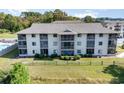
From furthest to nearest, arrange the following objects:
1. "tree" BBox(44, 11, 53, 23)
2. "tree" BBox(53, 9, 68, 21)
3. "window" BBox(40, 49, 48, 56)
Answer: "window" BBox(40, 49, 48, 56)
"tree" BBox(44, 11, 53, 23)
"tree" BBox(53, 9, 68, 21)

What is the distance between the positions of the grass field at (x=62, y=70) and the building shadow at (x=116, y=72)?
48mm

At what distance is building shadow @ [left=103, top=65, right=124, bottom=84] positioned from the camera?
8.69 ft

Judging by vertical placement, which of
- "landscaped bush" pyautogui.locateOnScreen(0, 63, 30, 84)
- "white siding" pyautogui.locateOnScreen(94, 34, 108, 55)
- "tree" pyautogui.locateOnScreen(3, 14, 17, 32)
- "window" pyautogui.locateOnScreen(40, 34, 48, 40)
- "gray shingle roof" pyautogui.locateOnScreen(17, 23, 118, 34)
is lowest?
"landscaped bush" pyautogui.locateOnScreen(0, 63, 30, 84)

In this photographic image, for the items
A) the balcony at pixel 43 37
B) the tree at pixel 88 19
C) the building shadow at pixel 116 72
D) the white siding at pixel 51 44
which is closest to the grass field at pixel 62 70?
the building shadow at pixel 116 72

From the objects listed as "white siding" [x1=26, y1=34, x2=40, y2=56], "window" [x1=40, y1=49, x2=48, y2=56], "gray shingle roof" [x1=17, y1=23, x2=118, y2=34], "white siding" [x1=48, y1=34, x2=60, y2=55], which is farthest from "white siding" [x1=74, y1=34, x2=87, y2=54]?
"white siding" [x1=26, y1=34, x2=40, y2=56]

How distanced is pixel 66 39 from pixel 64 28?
226mm

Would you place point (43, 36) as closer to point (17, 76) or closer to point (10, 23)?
point (10, 23)

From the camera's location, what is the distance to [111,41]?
2635 mm

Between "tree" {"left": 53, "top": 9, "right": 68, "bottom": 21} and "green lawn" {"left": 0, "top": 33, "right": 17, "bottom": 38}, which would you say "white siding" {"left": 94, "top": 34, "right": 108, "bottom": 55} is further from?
"green lawn" {"left": 0, "top": 33, "right": 17, "bottom": 38}

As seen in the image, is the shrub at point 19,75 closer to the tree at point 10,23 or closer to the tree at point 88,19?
Answer: the tree at point 10,23
